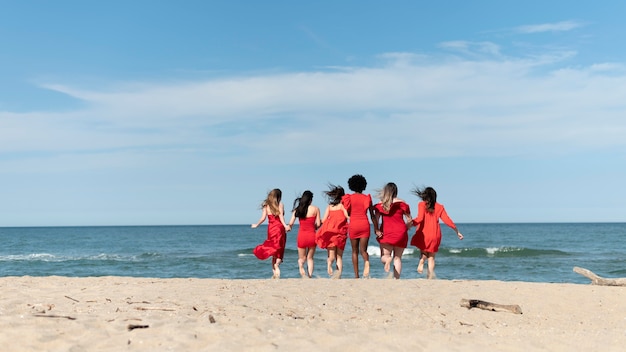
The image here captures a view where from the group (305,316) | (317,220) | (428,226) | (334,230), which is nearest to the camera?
(305,316)

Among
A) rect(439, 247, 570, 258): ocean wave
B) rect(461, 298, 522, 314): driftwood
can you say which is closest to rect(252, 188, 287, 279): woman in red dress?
rect(461, 298, 522, 314): driftwood

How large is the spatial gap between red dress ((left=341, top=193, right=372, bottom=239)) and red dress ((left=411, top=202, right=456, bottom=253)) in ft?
3.16

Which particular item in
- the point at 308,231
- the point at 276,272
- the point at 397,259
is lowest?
the point at 276,272

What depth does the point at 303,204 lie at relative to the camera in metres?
11.6

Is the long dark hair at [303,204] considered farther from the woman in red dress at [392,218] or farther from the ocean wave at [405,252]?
the ocean wave at [405,252]

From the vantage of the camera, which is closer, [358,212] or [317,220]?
[358,212]

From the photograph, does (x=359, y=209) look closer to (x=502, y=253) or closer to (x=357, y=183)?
(x=357, y=183)

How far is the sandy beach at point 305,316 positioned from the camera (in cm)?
584

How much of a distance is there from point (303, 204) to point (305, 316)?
14.3 ft

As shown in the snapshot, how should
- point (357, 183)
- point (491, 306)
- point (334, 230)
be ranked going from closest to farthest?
point (491, 306) → point (357, 183) → point (334, 230)

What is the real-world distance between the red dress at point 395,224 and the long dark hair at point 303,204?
1317 millimetres

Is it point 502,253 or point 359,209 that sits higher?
Answer: point 359,209

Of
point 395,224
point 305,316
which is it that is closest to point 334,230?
point 395,224

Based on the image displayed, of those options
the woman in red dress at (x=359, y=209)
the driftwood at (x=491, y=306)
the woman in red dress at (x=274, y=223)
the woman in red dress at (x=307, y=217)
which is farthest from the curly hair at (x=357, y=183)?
the driftwood at (x=491, y=306)
